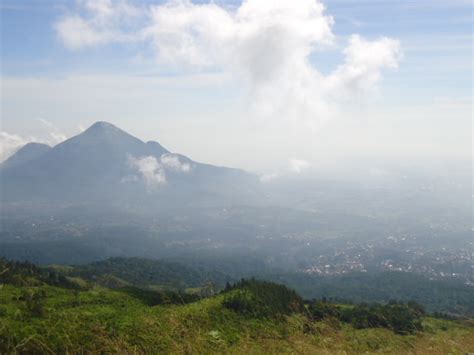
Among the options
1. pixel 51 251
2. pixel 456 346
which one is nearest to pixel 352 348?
pixel 456 346

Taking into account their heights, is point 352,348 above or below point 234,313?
above

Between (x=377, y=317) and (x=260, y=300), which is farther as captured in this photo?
(x=260, y=300)

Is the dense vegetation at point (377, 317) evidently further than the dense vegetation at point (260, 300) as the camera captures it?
No

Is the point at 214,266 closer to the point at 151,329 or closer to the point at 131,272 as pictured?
the point at 131,272

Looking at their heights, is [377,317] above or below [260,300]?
above

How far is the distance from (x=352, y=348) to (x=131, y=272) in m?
117

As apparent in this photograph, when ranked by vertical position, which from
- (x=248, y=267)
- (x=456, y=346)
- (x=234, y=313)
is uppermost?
(x=456, y=346)

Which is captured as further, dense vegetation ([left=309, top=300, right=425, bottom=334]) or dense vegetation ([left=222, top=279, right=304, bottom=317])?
dense vegetation ([left=222, top=279, right=304, bottom=317])

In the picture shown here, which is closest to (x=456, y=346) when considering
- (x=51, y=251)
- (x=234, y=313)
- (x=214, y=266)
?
(x=234, y=313)

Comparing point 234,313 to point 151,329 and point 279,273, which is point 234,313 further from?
point 279,273

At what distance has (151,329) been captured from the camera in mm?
7312

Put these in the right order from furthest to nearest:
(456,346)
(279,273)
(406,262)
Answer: (406,262) < (279,273) < (456,346)

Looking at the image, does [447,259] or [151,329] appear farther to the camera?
[447,259]

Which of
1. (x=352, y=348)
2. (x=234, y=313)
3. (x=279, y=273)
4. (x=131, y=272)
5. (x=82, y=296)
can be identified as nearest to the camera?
(x=352, y=348)
